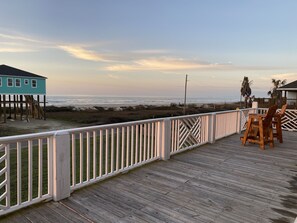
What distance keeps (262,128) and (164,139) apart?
290cm

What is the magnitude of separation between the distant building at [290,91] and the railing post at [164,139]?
55.8 feet

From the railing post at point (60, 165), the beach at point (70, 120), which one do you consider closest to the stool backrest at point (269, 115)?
the railing post at point (60, 165)

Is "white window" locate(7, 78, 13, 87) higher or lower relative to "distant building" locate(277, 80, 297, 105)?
higher

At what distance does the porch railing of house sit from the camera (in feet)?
8.21

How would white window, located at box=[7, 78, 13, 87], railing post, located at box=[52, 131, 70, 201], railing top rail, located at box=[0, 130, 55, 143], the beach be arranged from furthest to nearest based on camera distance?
1. white window, located at box=[7, 78, 13, 87]
2. the beach
3. railing post, located at box=[52, 131, 70, 201]
4. railing top rail, located at box=[0, 130, 55, 143]

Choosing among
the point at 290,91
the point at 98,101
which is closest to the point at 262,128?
the point at 290,91

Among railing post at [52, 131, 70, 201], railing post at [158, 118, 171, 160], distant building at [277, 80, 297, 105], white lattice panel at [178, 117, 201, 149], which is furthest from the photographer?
distant building at [277, 80, 297, 105]

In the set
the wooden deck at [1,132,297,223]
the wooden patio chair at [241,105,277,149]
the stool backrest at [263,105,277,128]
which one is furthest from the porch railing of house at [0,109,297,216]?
the stool backrest at [263,105,277,128]

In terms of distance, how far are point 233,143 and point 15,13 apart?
12132mm

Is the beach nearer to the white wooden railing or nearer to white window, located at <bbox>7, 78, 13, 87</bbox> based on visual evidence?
white window, located at <bbox>7, 78, 13, 87</bbox>

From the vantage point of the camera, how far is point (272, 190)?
316 centimetres

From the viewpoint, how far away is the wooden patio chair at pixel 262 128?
18.9ft

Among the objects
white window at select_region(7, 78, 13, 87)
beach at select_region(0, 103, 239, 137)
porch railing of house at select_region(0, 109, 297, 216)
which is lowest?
beach at select_region(0, 103, 239, 137)

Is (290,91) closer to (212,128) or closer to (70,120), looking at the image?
(212,128)
